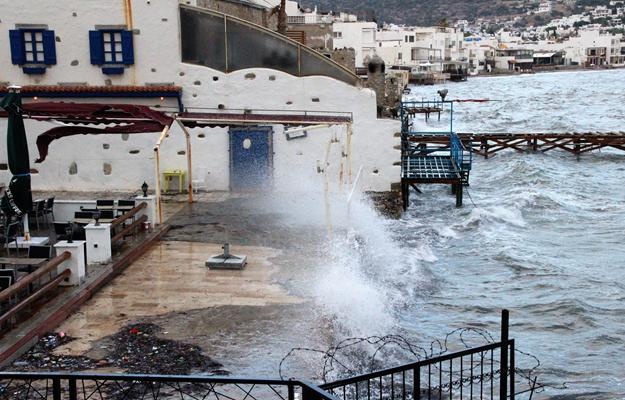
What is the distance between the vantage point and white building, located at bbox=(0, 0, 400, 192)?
23.0 meters

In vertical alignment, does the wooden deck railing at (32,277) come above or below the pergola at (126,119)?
below

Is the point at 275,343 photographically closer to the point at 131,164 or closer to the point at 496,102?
the point at 131,164

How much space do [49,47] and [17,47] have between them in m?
0.94

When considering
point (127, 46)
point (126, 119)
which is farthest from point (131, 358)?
point (127, 46)

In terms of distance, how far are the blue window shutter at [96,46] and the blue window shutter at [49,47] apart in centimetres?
113

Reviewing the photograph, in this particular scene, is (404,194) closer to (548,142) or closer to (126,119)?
(126,119)

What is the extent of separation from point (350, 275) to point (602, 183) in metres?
21.1

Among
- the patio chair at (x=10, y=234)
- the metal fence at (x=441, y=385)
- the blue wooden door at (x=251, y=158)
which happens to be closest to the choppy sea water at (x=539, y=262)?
the metal fence at (x=441, y=385)

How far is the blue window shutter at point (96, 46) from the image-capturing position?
75.4 ft

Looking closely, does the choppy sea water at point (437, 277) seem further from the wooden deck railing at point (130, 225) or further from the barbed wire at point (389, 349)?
the wooden deck railing at point (130, 225)

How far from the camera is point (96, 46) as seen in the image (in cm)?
2302

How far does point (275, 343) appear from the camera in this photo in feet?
37.6

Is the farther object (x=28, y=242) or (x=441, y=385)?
(x=28, y=242)

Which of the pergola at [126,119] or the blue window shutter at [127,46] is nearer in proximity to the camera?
the pergola at [126,119]
